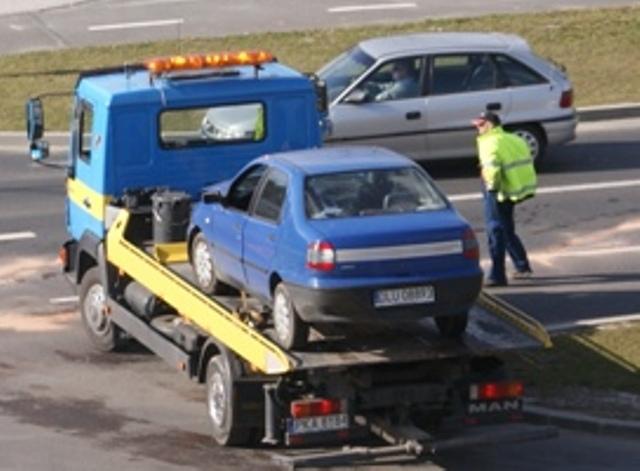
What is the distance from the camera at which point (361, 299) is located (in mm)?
14523

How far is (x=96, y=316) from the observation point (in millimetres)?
18391

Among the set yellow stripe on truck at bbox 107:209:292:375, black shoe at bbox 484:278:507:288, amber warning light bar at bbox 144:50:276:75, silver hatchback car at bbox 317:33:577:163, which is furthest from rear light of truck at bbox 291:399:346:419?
silver hatchback car at bbox 317:33:577:163

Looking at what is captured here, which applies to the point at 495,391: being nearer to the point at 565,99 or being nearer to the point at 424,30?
the point at 565,99

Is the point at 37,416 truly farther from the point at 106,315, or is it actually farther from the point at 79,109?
the point at 79,109

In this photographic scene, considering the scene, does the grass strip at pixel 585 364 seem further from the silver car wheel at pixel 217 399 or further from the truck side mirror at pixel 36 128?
the truck side mirror at pixel 36 128

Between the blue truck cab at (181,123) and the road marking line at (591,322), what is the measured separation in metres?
2.62

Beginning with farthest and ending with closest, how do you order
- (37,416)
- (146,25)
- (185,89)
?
(146,25) → (185,89) → (37,416)

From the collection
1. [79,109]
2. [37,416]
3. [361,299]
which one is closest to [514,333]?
[361,299]

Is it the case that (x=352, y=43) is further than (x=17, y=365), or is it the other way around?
(x=352, y=43)

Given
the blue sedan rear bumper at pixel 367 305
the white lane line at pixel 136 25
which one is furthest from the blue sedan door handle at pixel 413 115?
the white lane line at pixel 136 25

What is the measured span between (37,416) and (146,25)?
18.2m

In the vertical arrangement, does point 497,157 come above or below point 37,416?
above

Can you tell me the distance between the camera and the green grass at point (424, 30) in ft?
95.6

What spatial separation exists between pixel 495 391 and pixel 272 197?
2.20 m
